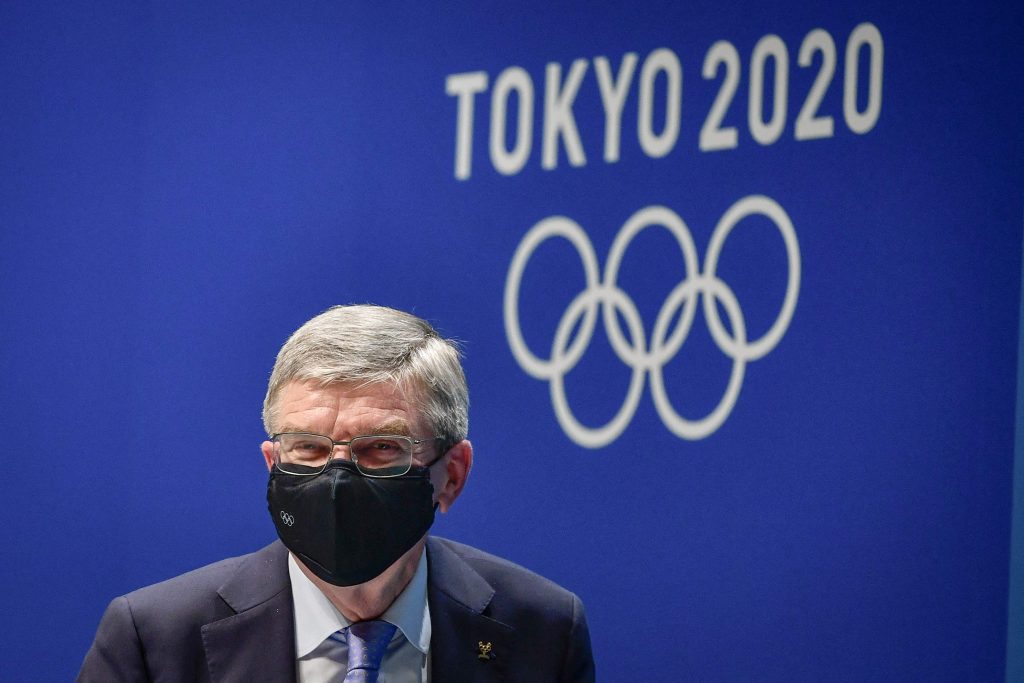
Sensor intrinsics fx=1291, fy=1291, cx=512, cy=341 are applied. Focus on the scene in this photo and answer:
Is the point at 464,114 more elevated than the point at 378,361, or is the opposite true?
the point at 464,114

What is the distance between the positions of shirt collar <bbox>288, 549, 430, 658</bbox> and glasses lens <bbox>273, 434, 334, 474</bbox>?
0.26 m

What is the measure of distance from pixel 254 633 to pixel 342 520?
0.33 meters

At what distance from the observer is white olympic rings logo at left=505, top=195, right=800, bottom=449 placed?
3.65m

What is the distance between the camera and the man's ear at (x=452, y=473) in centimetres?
272

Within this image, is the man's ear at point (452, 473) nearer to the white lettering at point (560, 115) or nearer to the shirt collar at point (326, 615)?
the shirt collar at point (326, 615)

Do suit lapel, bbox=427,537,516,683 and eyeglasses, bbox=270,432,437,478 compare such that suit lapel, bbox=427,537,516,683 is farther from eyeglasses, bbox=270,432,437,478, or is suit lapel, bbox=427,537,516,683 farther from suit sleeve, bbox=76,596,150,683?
suit sleeve, bbox=76,596,150,683

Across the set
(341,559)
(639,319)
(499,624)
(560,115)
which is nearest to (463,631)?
(499,624)

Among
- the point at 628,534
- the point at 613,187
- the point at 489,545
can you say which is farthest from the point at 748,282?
the point at 489,545

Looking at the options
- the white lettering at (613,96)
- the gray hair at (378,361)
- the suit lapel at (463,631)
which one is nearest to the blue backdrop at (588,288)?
the white lettering at (613,96)

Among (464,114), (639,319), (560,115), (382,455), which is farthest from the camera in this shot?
(464,114)

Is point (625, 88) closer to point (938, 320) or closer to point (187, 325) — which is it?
point (938, 320)

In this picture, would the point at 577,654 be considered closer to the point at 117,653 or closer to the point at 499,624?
the point at 499,624

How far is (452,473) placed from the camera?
109 inches

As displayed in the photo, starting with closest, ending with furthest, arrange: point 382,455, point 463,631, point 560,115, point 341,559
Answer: point 341,559, point 382,455, point 463,631, point 560,115
